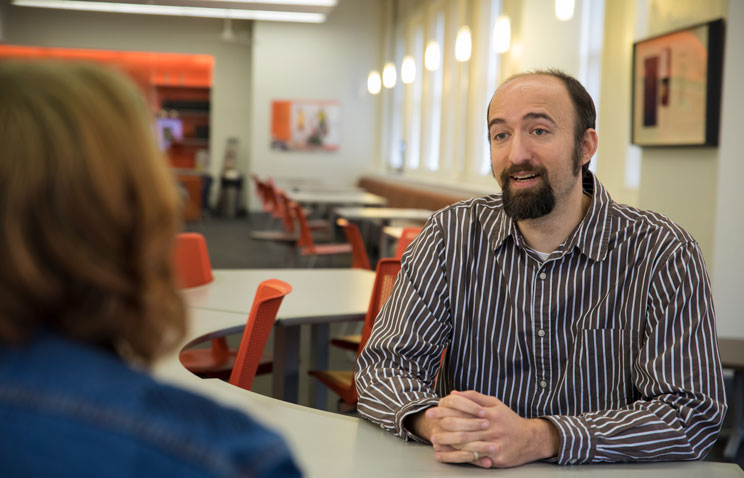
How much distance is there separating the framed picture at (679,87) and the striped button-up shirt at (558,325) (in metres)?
2.69

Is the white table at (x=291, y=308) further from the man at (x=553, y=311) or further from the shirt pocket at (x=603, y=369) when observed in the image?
the shirt pocket at (x=603, y=369)

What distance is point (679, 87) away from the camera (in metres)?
4.40

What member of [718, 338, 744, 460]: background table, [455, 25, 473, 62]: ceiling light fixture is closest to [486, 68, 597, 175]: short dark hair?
[718, 338, 744, 460]: background table

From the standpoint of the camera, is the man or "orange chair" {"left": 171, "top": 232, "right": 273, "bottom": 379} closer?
the man

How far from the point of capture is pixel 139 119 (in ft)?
1.88

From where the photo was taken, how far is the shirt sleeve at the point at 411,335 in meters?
1.49

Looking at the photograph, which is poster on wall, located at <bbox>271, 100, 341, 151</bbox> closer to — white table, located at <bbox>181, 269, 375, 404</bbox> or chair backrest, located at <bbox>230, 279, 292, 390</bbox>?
white table, located at <bbox>181, 269, 375, 404</bbox>

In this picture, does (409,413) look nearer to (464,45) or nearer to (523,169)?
(523,169)

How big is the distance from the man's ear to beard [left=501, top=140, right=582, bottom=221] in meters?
0.07

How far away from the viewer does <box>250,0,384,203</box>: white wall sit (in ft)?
47.1

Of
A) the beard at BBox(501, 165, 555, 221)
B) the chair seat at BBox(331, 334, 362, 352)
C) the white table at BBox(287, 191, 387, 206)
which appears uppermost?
the beard at BBox(501, 165, 555, 221)

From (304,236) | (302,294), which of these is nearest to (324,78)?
(304,236)

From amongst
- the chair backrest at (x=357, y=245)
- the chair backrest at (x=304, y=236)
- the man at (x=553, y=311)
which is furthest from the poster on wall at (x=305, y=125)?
the man at (x=553, y=311)

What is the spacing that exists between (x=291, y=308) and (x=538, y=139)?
1339 millimetres
